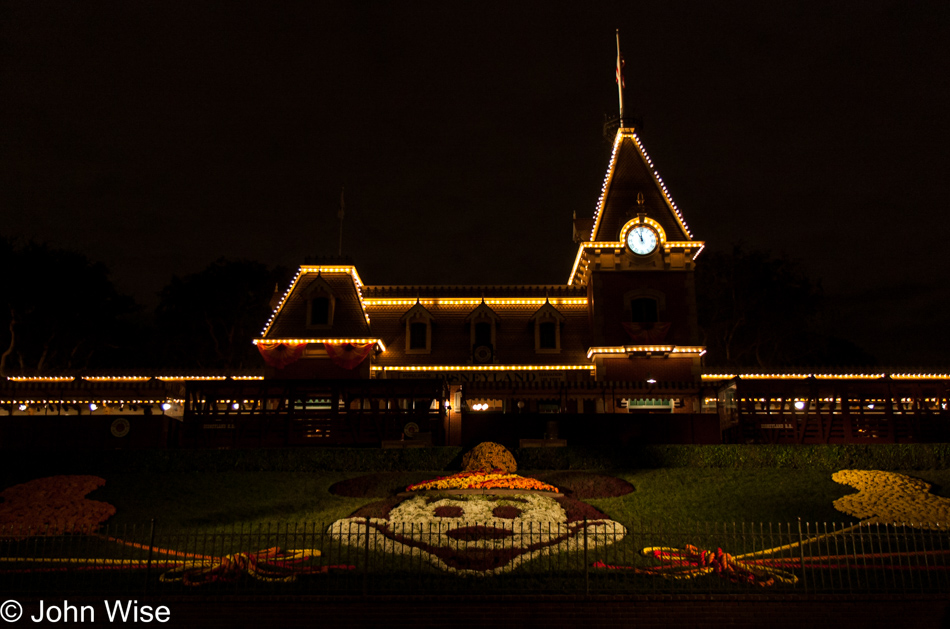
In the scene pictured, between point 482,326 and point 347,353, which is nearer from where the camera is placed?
point 347,353

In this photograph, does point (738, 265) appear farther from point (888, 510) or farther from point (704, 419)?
point (888, 510)

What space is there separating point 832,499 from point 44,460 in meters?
24.7

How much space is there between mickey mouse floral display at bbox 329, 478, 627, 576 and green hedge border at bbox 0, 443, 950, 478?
16.0ft

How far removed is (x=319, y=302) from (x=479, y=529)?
2321 cm

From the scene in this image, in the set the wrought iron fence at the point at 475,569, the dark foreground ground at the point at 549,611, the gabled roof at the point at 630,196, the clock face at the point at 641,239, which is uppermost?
the gabled roof at the point at 630,196

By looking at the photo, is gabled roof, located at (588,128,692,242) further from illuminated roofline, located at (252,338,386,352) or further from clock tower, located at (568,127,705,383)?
illuminated roofline, located at (252,338,386,352)

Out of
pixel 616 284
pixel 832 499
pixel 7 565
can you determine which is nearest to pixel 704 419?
pixel 832 499

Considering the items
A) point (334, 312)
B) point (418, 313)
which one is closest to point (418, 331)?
point (418, 313)

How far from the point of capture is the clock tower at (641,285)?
38.7 meters

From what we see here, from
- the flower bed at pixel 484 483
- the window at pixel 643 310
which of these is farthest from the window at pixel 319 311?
the flower bed at pixel 484 483

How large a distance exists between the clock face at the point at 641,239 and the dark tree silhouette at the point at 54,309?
34.6m

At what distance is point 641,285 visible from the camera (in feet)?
131

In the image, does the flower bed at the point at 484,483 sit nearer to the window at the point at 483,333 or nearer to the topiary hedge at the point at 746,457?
the topiary hedge at the point at 746,457

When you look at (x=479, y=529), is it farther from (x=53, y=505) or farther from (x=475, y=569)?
(x=53, y=505)
